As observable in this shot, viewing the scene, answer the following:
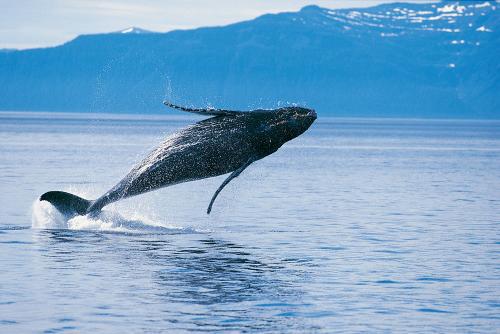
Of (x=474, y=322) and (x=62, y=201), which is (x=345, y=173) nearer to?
(x=62, y=201)

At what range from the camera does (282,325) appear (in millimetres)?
12930

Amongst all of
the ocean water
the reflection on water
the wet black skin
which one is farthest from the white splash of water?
the wet black skin

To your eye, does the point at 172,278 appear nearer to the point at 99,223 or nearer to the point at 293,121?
the point at 293,121

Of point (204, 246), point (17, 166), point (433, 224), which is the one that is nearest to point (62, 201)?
point (204, 246)

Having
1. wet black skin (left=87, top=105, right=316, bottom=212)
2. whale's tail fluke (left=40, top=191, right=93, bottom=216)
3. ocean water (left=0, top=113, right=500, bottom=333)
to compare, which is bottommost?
ocean water (left=0, top=113, right=500, bottom=333)

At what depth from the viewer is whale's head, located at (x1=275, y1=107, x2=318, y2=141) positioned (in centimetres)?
1817

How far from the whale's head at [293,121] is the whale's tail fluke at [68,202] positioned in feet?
12.9

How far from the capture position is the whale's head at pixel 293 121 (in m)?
18.2

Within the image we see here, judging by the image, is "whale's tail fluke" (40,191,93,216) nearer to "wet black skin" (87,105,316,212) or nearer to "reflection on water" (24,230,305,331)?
"reflection on water" (24,230,305,331)

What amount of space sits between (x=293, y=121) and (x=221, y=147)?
1.40 m

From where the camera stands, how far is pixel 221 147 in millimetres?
18094

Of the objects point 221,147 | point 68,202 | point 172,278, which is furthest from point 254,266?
point 68,202

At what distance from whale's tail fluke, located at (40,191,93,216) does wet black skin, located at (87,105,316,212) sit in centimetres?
77

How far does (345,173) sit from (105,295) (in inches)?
1385
